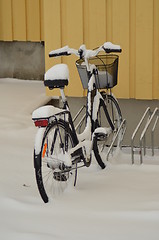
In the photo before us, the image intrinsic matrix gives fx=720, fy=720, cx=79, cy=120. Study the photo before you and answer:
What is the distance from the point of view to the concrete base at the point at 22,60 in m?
11.4

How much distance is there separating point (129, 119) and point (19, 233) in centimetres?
307

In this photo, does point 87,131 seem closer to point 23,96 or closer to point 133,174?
point 133,174

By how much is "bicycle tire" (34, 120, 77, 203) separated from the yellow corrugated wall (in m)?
1.57

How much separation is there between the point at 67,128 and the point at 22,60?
5.84m

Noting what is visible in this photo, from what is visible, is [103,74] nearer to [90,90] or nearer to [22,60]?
[90,90]

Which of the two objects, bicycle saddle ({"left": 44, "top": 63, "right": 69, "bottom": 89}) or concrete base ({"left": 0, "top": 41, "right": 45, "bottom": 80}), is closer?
bicycle saddle ({"left": 44, "top": 63, "right": 69, "bottom": 89})

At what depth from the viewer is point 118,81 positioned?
24.6ft

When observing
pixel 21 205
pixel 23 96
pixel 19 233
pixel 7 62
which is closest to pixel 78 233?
pixel 19 233

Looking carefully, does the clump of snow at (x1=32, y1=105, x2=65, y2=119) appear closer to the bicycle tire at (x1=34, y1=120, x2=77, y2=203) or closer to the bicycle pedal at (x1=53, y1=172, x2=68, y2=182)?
the bicycle tire at (x1=34, y1=120, x2=77, y2=203)

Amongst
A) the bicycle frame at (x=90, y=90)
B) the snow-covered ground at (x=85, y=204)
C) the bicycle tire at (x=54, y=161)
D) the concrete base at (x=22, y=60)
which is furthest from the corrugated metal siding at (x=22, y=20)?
the bicycle tire at (x=54, y=161)

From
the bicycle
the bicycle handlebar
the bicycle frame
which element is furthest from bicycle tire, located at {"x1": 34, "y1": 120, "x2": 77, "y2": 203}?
the bicycle handlebar

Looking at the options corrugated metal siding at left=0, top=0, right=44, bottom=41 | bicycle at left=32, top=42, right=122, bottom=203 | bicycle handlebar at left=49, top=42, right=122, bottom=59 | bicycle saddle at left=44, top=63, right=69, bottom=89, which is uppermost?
corrugated metal siding at left=0, top=0, right=44, bottom=41

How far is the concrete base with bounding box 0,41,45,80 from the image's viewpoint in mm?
11391

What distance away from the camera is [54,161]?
18.2ft
